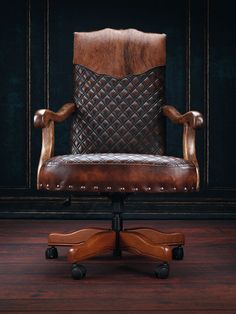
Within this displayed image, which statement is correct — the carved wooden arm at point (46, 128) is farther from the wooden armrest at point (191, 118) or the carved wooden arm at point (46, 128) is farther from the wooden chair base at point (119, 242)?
the wooden armrest at point (191, 118)

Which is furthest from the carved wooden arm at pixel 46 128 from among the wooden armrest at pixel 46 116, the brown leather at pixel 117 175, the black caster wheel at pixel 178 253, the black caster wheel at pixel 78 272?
the black caster wheel at pixel 178 253

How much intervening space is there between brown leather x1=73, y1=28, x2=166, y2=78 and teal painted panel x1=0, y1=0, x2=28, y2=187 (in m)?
1.34

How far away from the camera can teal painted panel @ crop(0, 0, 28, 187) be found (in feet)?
12.8

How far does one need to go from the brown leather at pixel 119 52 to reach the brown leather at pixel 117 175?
2.27 ft

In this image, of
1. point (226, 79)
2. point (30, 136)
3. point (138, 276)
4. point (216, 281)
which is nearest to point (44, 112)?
point (138, 276)

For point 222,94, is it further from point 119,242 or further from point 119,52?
point 119,242

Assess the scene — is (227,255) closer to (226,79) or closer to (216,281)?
(216,281)

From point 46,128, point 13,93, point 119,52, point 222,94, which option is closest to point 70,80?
point 13,93

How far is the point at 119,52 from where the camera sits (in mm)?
2637

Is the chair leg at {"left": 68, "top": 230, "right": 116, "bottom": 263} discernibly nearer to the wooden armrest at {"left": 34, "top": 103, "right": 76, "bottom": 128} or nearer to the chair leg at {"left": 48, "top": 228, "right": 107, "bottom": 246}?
the chair leg at {"left": 48, "top": 228, "right": 107, "bottom": 246}

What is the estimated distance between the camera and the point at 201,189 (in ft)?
12.7

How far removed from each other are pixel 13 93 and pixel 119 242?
1.90 meters

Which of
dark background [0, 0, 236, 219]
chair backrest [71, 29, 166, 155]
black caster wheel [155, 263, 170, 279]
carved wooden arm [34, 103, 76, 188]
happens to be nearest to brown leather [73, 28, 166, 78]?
chair backrest [71, 29, 166, 155]

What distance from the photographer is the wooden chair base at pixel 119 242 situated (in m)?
2.09
